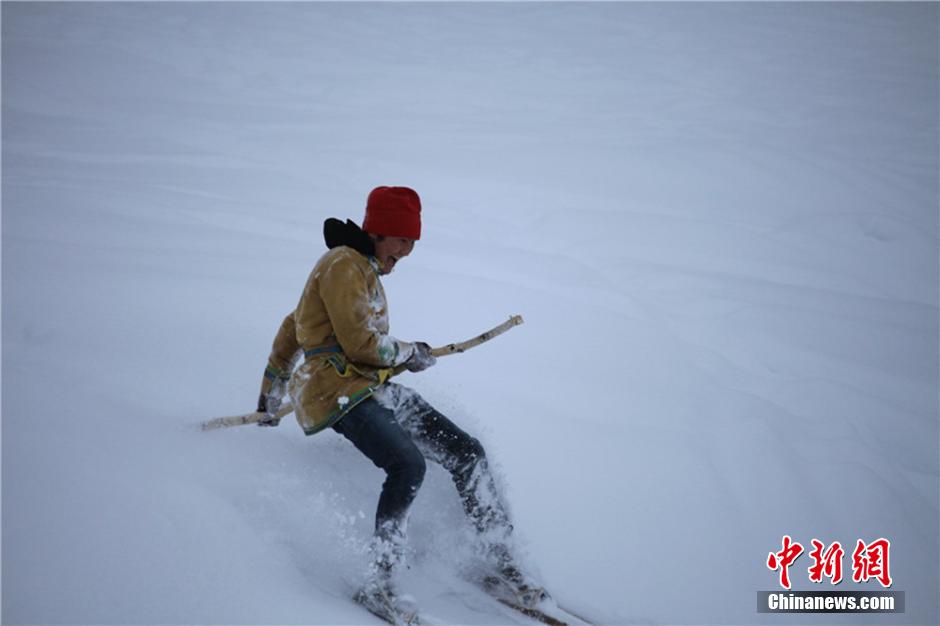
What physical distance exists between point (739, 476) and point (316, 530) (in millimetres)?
2338

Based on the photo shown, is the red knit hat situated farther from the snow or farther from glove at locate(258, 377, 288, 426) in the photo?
the snow

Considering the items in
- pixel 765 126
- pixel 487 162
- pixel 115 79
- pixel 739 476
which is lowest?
pixel 739 476

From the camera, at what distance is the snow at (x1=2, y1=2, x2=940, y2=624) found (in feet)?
8.14

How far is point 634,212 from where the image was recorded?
6.91m

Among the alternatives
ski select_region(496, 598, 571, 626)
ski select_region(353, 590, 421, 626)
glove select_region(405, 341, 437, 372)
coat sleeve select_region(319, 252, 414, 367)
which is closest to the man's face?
coat sleeve select_region(319, 252, 414, 367)

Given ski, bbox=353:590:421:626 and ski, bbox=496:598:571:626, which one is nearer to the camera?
ski, bbox=353:590:421:626

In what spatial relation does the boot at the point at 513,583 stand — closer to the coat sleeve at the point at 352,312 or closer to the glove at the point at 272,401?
the coat sleeve at the point at 352,312

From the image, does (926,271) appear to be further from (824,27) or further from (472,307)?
(824,27)

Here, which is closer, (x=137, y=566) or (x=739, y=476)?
(x=137, y=566)

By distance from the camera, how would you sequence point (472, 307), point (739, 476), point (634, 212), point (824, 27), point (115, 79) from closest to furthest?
point (739, 476), point (472, 307), point (634, 212), point (115, 79), point (824, 27)

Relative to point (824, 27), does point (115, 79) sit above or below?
below

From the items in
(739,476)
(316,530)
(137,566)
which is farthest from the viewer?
(739,476)

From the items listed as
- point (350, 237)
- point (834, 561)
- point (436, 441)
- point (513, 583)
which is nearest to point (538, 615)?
point (513, 583)

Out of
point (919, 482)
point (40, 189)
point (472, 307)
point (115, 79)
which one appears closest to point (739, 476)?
point (919, 482)
